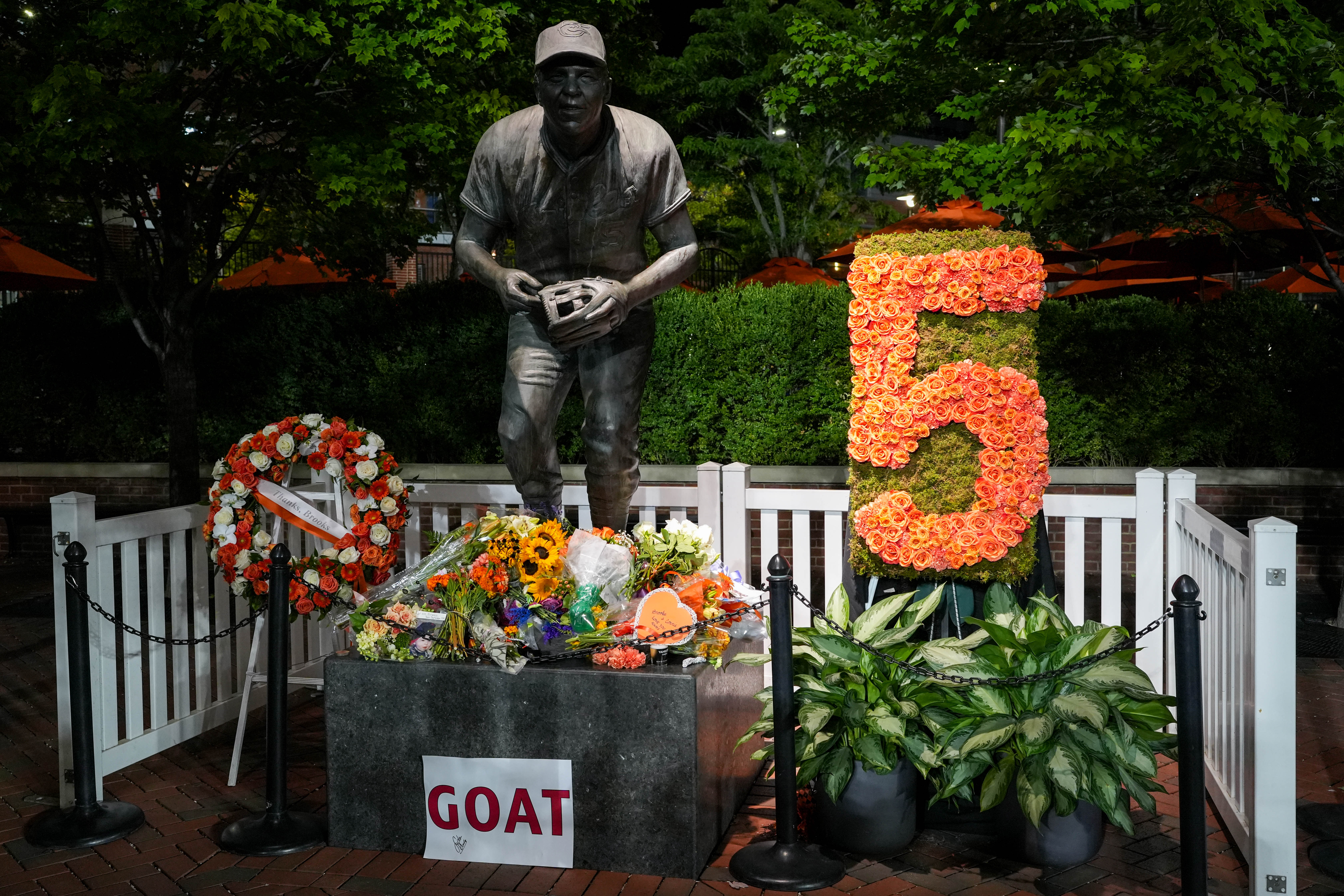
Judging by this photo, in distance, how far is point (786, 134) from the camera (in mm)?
23500

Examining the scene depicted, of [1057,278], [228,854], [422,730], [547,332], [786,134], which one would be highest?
[786,134]

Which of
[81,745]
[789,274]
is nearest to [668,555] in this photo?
[81,745]

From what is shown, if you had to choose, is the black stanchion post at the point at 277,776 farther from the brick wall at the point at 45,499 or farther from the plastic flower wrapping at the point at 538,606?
the brick wall at the point at 45,499

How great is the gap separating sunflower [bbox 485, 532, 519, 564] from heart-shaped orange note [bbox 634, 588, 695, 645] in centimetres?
51

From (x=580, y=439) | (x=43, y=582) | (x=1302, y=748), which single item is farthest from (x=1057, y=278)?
(x=43, y=582)

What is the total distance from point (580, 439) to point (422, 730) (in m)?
6.93

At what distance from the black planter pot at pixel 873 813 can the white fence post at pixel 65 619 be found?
294 centimetres

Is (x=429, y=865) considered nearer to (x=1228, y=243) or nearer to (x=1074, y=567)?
(x=1074, y=567)

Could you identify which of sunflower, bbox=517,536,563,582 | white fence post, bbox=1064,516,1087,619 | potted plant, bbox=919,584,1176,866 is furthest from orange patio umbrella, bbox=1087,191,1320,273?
sunflower, bbox=517,536,563,582

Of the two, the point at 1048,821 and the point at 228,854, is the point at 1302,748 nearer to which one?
the point at 1048,821

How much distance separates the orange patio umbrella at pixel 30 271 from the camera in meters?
9.38

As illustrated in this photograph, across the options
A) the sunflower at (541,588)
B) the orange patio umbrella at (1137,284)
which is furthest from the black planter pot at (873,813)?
the orange patio umbrella at (1137,284)

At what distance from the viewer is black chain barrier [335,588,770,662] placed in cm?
399

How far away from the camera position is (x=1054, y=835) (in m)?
3.93
